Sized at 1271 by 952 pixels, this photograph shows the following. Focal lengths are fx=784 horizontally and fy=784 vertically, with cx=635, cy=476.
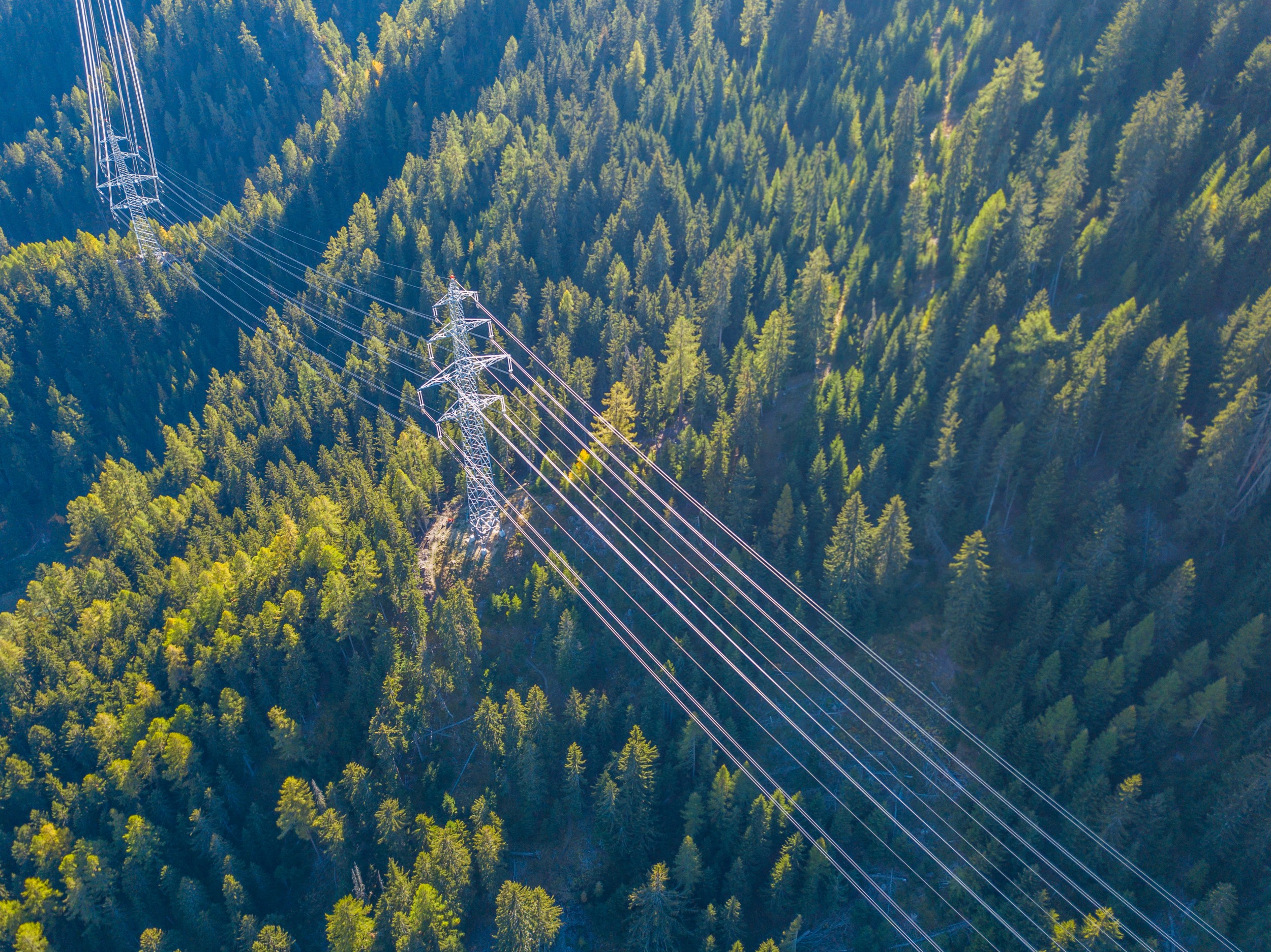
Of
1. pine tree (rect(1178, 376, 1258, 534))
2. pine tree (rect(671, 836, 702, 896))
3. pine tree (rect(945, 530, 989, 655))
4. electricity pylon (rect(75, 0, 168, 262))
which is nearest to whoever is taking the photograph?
pine tree (rect(671, 836, 702, 896))

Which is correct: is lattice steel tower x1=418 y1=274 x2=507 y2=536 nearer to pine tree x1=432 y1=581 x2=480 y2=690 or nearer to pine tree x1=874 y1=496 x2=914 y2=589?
pine tree x1=432 y1=581 x2=480 y2=690

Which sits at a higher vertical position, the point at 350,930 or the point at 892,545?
the point at 350,930

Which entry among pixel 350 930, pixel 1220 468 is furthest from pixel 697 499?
pixel 350 930

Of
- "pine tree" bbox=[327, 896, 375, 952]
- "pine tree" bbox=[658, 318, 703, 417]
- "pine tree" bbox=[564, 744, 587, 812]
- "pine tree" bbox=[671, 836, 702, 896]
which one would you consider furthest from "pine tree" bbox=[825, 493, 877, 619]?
"pine tree" bbox=[327, 896, 375, 952]

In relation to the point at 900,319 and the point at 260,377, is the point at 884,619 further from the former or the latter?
the point at 260,377

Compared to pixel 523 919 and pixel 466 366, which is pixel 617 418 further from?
pixel 523 919

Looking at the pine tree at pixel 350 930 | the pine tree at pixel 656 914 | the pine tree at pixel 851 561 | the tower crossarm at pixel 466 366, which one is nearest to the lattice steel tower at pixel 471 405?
the tower crossarm at pixel 466 366

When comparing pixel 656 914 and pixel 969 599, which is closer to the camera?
pixel 656 914
